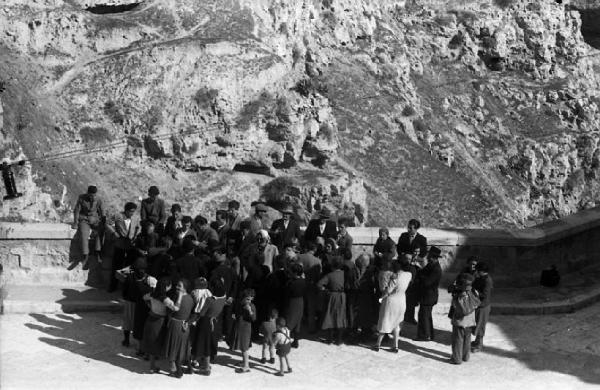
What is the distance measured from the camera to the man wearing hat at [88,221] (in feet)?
51.8

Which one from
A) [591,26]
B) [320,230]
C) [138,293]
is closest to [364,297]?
[320,230]

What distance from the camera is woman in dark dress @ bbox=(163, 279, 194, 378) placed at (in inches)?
516

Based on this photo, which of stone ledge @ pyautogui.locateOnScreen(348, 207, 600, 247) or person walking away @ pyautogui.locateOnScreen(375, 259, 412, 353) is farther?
stone ledge @ pyautogui.locateOnScreen(348, 207, 600, 247)

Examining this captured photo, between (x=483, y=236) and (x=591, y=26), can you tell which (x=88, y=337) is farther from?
(x=591, y=26)

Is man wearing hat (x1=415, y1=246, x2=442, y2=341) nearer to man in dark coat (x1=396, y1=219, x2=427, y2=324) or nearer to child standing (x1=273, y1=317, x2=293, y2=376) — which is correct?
man in dark coat (x1=396, y1=219, x2=427, y2=324)

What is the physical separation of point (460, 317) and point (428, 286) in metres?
0.70

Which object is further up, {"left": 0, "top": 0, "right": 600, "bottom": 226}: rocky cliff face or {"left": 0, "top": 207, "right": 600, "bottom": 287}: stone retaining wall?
{"left": 0, "top": 0, "right": 600, "bottom": 226}: rocky cliff face

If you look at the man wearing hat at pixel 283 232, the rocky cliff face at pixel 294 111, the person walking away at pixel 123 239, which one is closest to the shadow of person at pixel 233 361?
the man wearing hat at pixel 283 232

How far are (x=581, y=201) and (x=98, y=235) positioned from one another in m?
44.4

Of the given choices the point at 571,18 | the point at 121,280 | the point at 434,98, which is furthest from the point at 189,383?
the point at 571,18

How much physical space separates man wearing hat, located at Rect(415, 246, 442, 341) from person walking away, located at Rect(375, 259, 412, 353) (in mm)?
301

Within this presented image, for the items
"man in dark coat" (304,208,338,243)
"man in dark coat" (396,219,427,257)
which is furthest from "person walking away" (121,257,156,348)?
"man in dark coat" (396,219,427,257)

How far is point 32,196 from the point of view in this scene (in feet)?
85.6

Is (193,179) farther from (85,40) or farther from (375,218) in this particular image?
(375,218)
